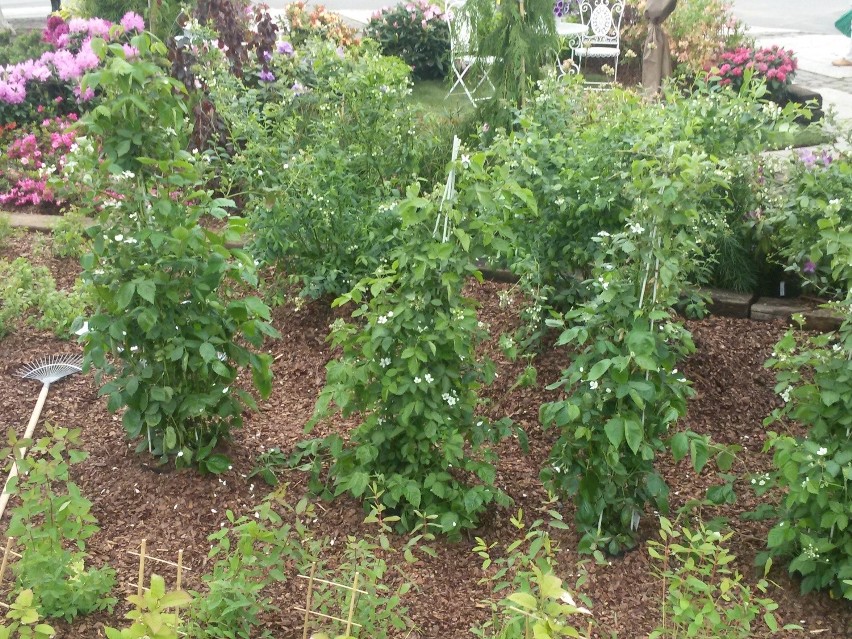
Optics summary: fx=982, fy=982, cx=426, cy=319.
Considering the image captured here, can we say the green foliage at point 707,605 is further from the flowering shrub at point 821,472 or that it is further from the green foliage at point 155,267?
the green foliage at point 155,267

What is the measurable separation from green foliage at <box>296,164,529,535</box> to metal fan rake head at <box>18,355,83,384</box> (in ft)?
5.25

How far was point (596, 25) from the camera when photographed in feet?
33.0

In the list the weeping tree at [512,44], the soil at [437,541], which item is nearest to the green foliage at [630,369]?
the soil at [437,541]

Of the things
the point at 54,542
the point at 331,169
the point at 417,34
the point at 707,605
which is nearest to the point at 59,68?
the point at 417,34

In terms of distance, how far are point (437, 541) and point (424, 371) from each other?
2.27 ft

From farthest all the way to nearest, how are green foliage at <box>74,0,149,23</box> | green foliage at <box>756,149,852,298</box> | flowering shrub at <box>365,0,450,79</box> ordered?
flowering shrub at <box>365,0,450,79</box>, green foliage at <box>74,0,149,23</box>, green foliage at <box>756,149,852,298</box>

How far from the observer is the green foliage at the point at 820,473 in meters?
3.28

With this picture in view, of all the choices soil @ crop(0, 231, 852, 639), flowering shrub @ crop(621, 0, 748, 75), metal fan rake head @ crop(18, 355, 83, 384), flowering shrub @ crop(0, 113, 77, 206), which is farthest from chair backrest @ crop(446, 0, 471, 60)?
metal fan rake head @ crop(18, 355, 83, 384)

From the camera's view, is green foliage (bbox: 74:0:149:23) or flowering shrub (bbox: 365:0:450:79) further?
flowering shrub (bbox: 365:0:450:79)

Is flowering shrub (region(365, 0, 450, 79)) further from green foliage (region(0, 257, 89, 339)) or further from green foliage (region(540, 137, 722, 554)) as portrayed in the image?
green foliage (region(540, 137, 722, 554))

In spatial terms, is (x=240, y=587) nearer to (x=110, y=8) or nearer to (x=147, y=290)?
(x=147, y=290)

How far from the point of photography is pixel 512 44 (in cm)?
655

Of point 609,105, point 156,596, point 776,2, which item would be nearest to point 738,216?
point 609,105

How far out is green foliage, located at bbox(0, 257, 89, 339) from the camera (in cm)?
520
